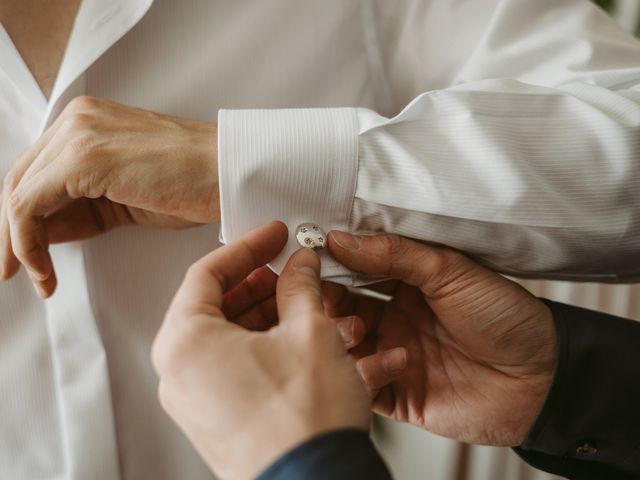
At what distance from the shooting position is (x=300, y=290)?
546mm

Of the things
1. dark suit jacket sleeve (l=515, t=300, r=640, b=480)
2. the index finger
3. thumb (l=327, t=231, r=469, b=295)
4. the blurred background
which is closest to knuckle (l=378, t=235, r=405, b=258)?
thumb (l=327, t=231, r=469, b=295)

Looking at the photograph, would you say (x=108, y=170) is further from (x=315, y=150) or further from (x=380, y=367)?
(x=380, y=367)

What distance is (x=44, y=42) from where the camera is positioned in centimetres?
80

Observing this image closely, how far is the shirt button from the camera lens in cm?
79

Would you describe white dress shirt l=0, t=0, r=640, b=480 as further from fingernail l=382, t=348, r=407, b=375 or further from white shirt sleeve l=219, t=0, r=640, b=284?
fingernail l=382, t=348, r=407, b=375

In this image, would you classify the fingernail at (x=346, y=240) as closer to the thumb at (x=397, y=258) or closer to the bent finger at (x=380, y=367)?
the thumb at (x=397, y=258)

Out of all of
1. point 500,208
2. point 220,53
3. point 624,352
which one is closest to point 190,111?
point 220,53

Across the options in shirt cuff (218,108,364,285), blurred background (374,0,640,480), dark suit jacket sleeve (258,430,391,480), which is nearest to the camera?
dark suit jacket sleeve (258,430,391,480)

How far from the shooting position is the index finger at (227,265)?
1.75 ft

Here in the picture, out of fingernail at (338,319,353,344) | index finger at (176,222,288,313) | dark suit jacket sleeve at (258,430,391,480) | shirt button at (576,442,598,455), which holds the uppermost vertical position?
index finger at (176,222,288,313)

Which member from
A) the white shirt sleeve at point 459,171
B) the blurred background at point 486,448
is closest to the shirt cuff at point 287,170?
the white shirt sleeve at point 459,171

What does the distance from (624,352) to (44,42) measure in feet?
2.91

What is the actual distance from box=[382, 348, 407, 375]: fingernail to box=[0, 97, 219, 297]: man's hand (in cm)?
28

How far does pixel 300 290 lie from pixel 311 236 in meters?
0.12
